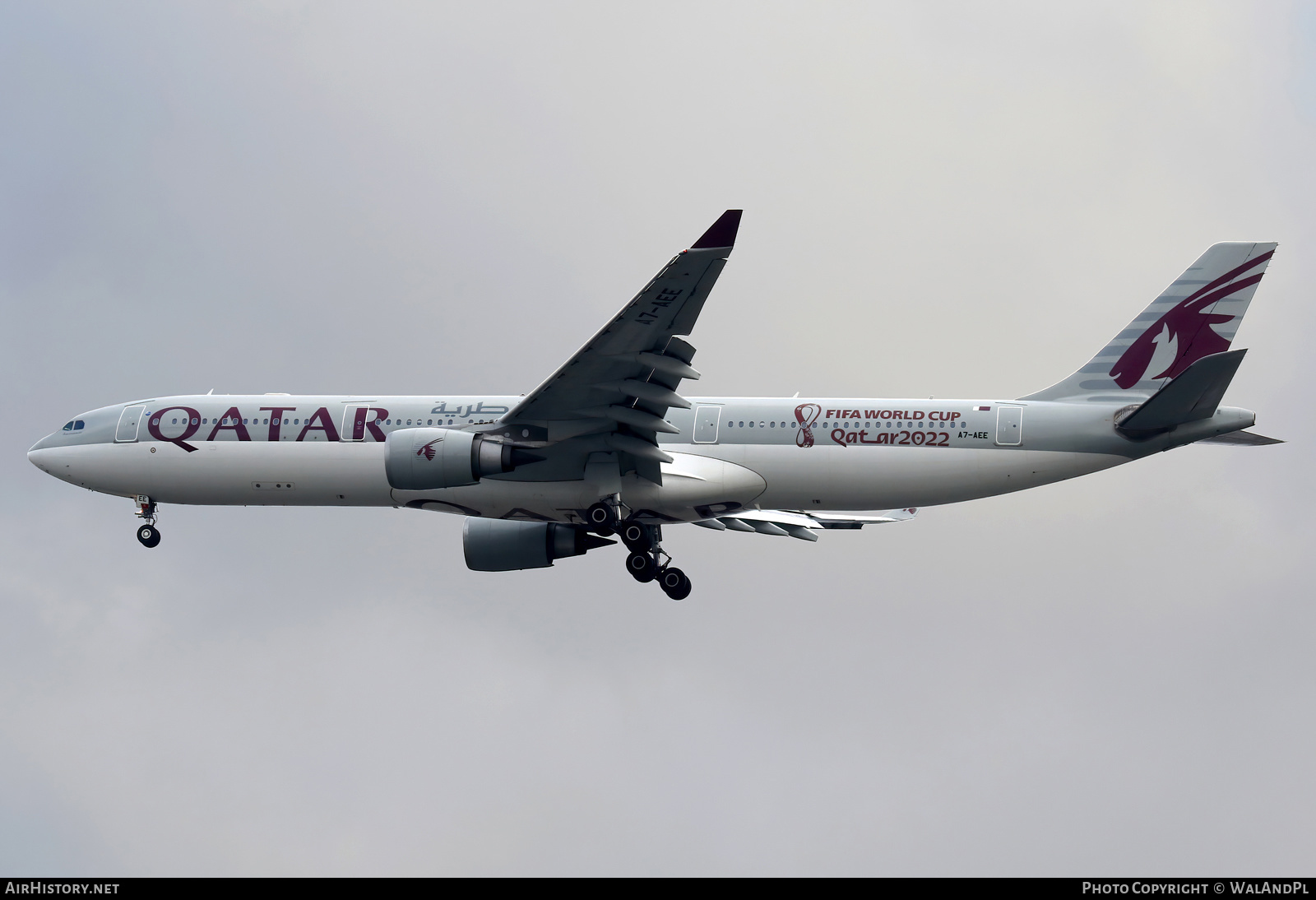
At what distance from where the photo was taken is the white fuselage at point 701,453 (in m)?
38.1

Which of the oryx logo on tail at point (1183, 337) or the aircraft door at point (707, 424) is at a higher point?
the oryx logo on tail at point (1183, 337)

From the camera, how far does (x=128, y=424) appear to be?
4203 cm

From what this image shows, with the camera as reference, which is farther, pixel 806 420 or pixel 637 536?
pixel 637 536

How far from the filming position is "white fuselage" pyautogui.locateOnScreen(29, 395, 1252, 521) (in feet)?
125

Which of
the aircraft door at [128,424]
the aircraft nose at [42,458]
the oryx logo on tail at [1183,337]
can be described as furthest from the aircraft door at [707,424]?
the aircraft nose at [42,458]

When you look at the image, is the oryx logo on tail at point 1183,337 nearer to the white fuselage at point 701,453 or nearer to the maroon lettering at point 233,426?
the white fuselage at point 701,453

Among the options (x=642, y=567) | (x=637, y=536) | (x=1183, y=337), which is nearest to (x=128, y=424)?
(x=637, y=536)

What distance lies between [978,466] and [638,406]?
9337 mm

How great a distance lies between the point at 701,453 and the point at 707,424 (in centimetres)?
86

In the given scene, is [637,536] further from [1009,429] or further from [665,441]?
[1009,429]

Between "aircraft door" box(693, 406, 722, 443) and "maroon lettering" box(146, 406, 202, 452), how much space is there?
1426 centimetres

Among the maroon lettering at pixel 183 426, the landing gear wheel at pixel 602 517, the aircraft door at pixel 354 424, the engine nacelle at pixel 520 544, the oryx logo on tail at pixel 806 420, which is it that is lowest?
the landing gear wheel at pixel 602 517

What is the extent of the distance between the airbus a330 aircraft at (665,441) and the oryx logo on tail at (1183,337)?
5 centimetres
